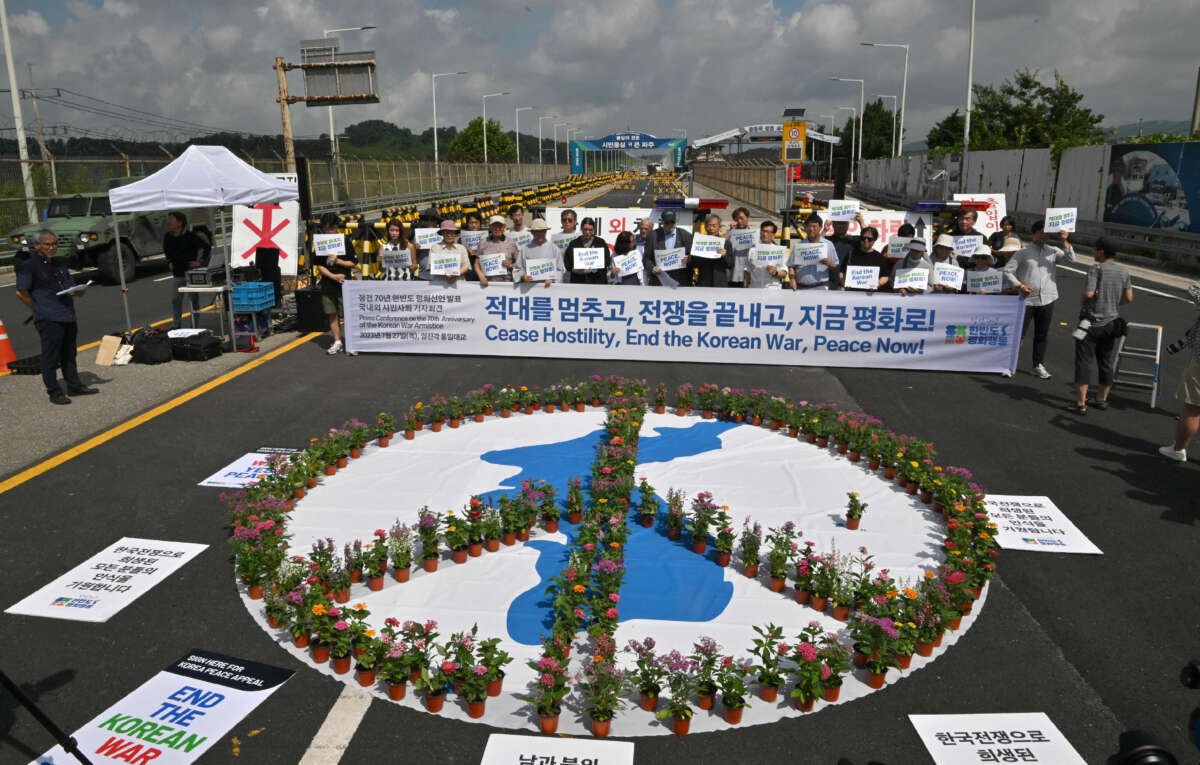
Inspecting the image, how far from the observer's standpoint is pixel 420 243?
1513 cm

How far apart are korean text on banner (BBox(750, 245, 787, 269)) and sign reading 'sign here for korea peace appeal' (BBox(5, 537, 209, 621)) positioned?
8677mm

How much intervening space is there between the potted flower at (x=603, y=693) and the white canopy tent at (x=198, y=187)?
34.8ft

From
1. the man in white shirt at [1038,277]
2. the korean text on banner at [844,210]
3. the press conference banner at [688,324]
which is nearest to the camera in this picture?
the man in white shirt at [1038,277]

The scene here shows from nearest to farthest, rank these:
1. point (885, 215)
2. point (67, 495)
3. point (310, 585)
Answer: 1. point (310, 585)
2. point (67, 495)
3. point (885, 215)

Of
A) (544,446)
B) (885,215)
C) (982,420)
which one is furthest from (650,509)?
(885,215)

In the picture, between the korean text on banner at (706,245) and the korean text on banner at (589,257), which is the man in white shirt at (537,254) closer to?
the korean text on banner at (589,257)

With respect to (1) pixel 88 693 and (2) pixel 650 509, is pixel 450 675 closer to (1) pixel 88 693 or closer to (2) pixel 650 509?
(1) pixel 88 693

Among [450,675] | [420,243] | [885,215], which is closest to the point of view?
[450,675]

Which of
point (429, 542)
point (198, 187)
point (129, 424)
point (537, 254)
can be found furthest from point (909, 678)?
point (198, 187)

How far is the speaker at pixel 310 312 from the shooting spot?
1493cm

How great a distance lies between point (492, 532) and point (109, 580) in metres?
2.83

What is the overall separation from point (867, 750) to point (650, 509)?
300 cm

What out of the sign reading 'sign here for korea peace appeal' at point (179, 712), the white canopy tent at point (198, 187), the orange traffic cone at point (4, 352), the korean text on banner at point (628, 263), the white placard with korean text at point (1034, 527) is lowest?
the sign reading 'sign here for korea peace appeal' at point (179, 712)

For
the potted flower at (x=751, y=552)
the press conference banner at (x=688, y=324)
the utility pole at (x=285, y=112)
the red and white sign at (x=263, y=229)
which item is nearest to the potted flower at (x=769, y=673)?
the potted flower at (x=751, y=552)
